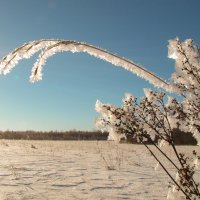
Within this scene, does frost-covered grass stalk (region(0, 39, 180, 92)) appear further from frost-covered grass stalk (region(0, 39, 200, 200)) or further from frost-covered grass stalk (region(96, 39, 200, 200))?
frost-covered grass stalk (region(96, 39, 200, 200))

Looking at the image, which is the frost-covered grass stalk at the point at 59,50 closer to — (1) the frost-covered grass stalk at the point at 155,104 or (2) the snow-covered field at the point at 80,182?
(1) the frost-covered grass stalk at the point at 155,104

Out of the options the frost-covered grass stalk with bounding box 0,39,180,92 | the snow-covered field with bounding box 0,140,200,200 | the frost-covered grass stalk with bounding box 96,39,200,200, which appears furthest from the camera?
the snow-covered field with bounding box 0,140,200,200

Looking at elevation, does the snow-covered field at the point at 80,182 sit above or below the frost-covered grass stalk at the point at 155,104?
below

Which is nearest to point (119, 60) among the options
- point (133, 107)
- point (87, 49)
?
point (87, 49)

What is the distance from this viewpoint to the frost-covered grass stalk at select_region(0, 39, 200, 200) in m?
Answer: 1.50

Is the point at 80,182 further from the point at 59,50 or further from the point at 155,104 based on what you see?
the point at 59,50

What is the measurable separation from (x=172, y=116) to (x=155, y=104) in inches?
9.7

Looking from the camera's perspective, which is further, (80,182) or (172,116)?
(80,182)

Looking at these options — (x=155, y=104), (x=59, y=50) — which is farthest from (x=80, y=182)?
(x=59, y=50)

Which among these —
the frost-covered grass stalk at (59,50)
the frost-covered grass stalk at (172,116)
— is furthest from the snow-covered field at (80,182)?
the frost-covered grass stalk at (59,50)

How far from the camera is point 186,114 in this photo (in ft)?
9.43

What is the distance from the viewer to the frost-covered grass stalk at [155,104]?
1.50m

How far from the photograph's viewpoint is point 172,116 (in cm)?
299

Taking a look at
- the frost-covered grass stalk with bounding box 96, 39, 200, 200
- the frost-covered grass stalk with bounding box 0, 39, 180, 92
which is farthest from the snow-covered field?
the frost-covered grass stalk with bounding box 0, 39, 180, 92
